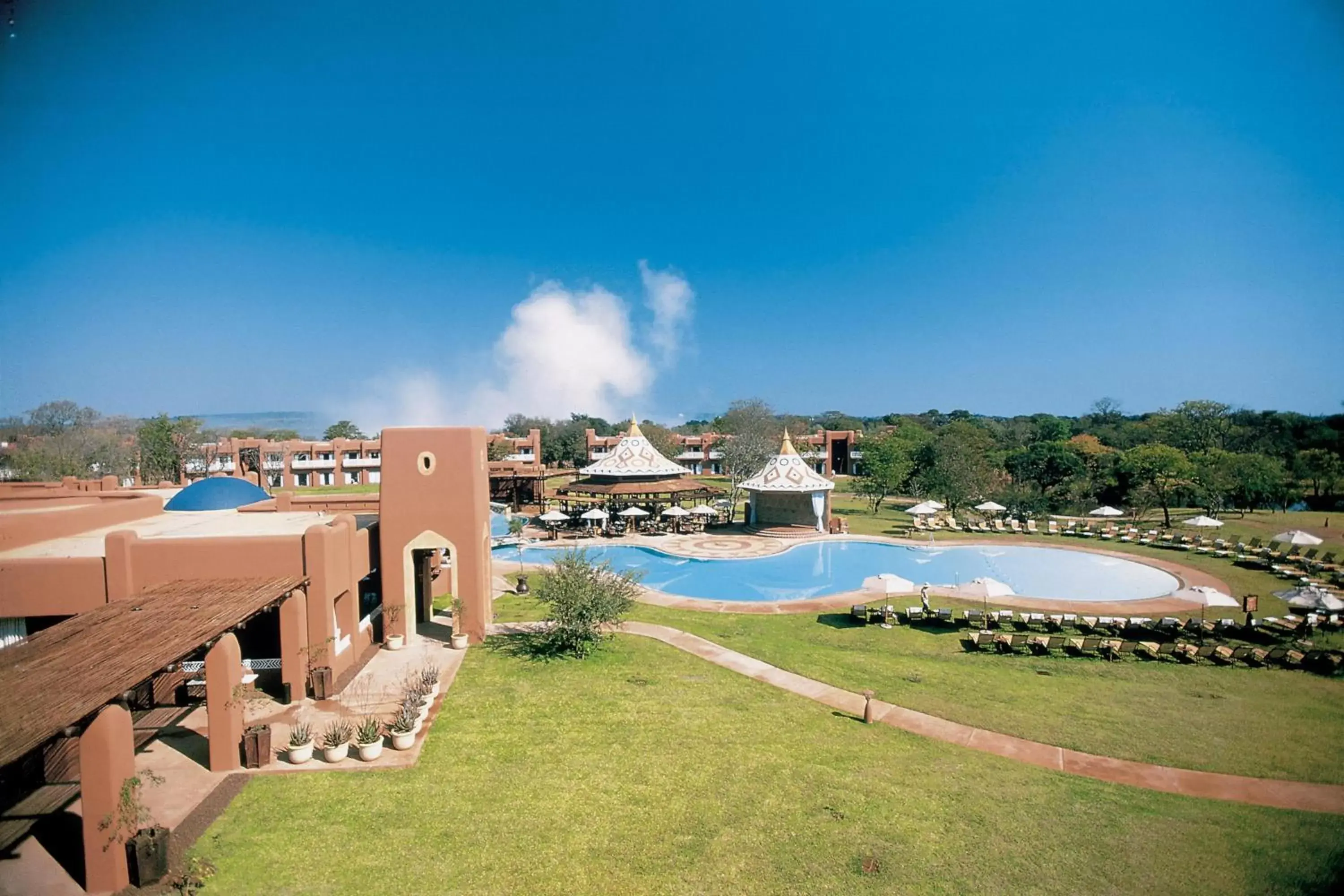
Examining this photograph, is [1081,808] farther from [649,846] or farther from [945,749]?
[649,846]

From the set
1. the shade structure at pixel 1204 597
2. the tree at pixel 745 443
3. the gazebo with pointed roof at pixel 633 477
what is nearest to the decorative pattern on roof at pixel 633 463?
the gazebo with pointed roof at pixel 633 477

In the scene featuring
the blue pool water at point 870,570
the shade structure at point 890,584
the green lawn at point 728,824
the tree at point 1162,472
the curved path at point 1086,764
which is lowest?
the blue pool water at point 870,570

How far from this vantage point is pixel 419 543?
1633 centimetres

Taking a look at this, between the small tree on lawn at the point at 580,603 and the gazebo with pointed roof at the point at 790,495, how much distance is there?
20712 millimetres

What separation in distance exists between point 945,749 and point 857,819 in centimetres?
302

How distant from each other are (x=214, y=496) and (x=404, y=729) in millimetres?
15014

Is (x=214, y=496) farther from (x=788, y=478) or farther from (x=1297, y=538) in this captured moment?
(x=1297, y=538)

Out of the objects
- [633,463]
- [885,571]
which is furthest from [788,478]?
[633,463]

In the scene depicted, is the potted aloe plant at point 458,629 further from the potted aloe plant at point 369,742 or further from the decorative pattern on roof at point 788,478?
the decorative pattern on roof at point 788,478

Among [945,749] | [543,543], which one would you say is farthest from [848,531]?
[945,749]

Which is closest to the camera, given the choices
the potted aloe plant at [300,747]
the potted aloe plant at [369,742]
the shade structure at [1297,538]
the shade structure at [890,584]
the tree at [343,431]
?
the potted aloe plant at [300,747]

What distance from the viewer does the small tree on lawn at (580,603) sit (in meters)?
15.5

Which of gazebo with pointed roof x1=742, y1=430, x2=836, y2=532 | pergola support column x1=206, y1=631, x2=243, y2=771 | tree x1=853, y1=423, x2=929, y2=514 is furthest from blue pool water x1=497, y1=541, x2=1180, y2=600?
pergola support column x1=206, y1=631, x2=243, y2=771

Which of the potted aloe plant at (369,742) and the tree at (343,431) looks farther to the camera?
the tree at (343,431)
